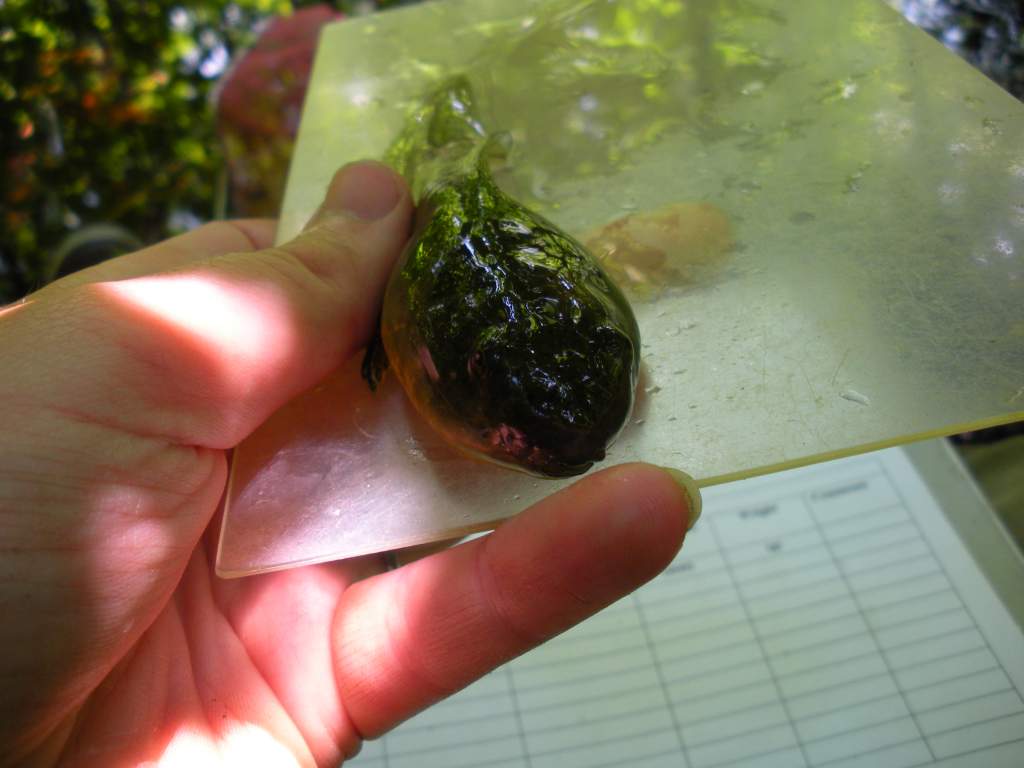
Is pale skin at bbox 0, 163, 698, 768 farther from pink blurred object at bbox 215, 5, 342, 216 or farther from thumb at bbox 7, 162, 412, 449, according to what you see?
pink blurred object at bbox 215, 5, 342, 216

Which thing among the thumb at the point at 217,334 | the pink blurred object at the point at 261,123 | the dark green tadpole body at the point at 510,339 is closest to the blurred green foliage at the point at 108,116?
the pink blurred object at the point at 261,123

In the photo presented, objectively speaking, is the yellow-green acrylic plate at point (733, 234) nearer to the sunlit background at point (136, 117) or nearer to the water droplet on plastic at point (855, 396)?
the water droplet on plastic at point (855, 396)

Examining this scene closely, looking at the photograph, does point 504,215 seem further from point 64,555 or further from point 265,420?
point 64,555

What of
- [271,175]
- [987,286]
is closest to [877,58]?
[987,286]

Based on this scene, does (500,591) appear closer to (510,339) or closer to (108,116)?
(510,339)

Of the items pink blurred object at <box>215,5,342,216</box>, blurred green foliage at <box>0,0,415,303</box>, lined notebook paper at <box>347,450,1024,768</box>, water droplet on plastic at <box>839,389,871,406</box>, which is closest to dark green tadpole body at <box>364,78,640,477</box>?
water droplet on plastic at <box>839,389,871,406</box>

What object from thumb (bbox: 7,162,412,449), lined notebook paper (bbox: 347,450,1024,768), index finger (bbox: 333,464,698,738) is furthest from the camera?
lined notebook paper (bbox: 347,450,1024,768)

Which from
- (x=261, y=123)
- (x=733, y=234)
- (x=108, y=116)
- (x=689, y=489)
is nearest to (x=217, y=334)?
(x=689, y=489)
